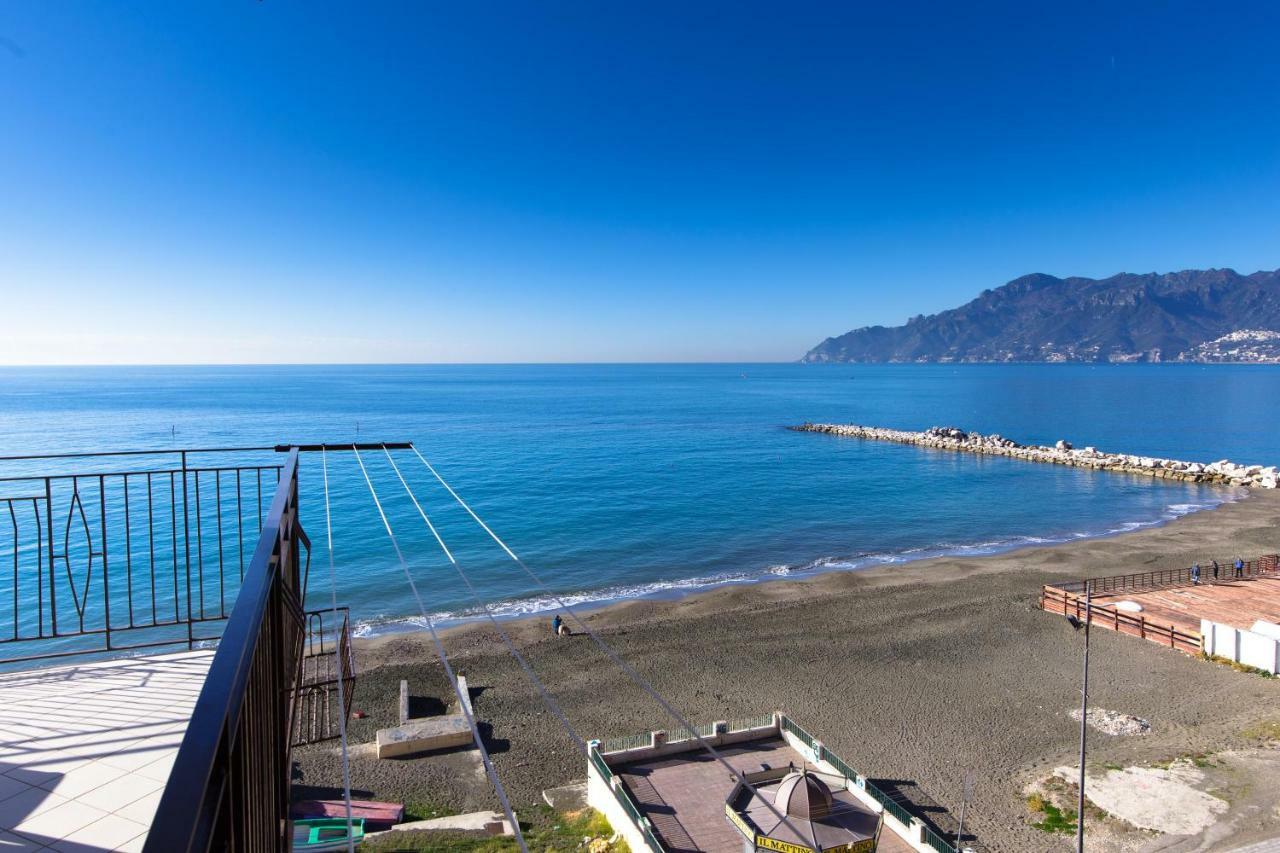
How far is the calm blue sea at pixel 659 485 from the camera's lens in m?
31.4

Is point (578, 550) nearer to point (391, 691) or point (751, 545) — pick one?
point (751, 545)

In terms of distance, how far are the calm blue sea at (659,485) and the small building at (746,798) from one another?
12674 millimetres

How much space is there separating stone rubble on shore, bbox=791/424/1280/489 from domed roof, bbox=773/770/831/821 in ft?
189

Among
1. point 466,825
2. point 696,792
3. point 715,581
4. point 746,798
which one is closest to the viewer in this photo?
point 746,798

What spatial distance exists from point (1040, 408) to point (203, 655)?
12908 centimetres

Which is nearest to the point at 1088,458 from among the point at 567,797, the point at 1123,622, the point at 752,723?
the point at 1123,622

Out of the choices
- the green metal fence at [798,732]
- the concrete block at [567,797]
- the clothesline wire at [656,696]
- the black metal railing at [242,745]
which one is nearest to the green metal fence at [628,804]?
the concrete block at [567,797]

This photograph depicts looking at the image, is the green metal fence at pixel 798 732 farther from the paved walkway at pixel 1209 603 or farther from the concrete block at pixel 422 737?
the paved walkway at pixel 1209 603

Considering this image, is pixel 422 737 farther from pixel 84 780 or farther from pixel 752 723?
pixel 84 780

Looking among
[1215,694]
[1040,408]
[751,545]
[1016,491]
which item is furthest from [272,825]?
[1040,408]

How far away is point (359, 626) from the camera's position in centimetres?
2380

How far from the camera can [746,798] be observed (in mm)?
9781

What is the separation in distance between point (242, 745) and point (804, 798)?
910 cm

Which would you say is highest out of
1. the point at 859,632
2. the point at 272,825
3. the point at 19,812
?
the point at 272,825
